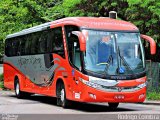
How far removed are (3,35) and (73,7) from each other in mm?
8654

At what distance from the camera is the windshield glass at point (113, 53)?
16.1 m

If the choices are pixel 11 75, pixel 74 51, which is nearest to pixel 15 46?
pixel 11 75

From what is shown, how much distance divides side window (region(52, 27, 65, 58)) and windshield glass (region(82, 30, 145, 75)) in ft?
6.10

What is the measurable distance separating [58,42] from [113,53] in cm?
300

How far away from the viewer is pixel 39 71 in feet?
70.2

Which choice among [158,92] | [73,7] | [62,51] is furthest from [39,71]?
[73,7]

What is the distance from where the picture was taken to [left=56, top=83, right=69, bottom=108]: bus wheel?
17641mm

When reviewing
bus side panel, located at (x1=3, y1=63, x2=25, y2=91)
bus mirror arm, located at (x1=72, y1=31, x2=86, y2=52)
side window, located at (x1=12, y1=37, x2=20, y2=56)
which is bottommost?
bus side panel, located at (x1=3, y1=63, x2=25, y2=91)

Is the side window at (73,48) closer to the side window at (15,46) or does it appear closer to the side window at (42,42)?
the side window at (42,42)

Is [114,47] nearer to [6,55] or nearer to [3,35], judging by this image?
[6,55]

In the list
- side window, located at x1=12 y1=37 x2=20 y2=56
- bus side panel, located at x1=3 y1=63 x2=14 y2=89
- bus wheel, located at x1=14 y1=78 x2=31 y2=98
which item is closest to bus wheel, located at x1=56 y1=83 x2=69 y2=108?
bus wheel, located at x1=14 y1=78 x2=31 y2=98

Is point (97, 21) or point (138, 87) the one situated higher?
point (97, 21)

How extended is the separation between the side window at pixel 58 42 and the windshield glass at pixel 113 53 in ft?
6.10

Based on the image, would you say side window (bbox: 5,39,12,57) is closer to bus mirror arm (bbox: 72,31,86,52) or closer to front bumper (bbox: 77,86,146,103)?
front bumper (bbox: 77,86,146,103)
